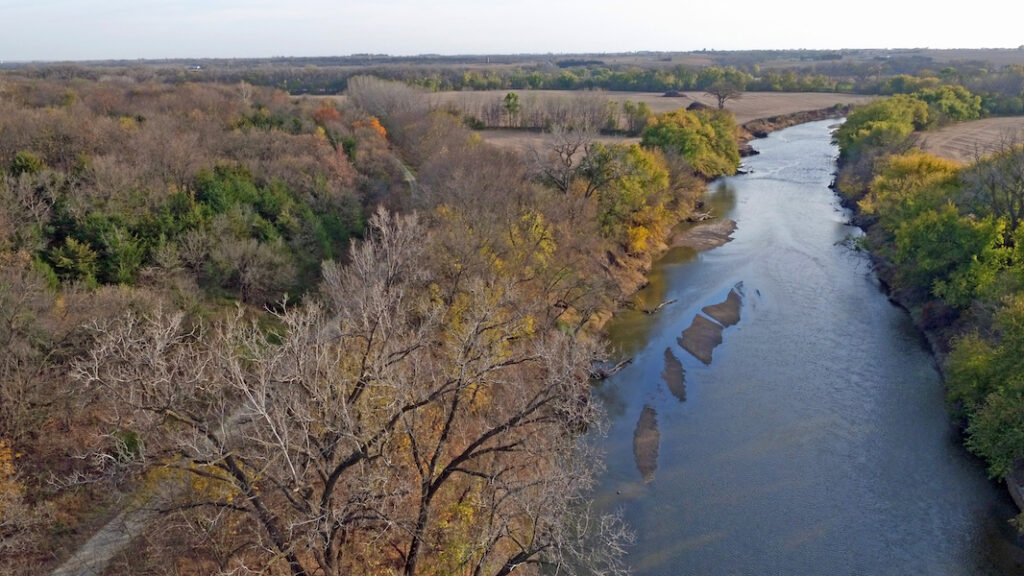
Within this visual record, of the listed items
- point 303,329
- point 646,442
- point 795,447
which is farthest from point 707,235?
point 303,329

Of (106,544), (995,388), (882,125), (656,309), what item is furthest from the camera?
(882,125)

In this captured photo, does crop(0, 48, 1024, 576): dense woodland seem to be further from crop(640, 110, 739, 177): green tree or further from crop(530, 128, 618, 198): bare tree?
crop(640, 110, 739, 177): green tree

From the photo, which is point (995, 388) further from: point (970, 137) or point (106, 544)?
point (970, 137)

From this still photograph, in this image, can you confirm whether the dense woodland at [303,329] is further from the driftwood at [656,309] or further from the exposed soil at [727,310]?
the exposed soil at [727,310]

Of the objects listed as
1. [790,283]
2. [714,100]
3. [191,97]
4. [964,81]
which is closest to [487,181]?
[790,283]

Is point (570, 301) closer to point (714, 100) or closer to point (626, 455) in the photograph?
point (626, 455)

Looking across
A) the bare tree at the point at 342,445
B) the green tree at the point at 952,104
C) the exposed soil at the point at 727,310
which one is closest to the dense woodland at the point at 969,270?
the exposed soil at the point at 727,310

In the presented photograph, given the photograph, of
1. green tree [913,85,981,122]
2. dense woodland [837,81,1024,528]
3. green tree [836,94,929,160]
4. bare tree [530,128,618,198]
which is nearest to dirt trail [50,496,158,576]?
dense woodland [837,81,1024,528]
